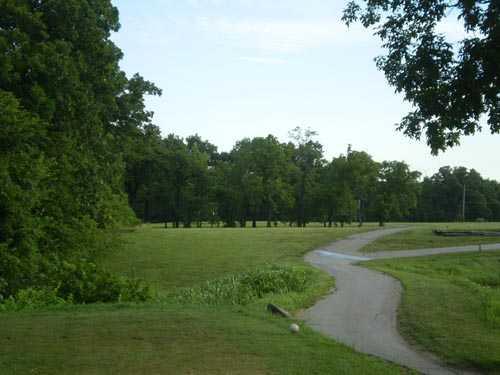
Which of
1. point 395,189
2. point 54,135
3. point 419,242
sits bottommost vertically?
point 419,242

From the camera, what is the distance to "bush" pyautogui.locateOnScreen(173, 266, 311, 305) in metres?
15.0

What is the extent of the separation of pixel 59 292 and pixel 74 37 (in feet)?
40.5

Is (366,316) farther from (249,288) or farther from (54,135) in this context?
(54,135)

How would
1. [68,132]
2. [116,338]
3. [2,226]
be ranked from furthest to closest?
[68,132], [2,226], [116,338]

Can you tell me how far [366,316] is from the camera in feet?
40.6

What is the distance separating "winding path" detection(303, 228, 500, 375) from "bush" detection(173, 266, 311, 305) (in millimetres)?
1293

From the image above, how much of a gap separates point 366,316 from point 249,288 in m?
5.13

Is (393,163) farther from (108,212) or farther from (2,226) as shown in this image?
(2,226)

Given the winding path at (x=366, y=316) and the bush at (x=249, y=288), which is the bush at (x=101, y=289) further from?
the winding path at (x=366, y=316)

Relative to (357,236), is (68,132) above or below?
above

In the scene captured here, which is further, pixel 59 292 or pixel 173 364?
pixel 59 292

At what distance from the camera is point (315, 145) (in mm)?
93688

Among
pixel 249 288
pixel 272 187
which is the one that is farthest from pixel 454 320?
pixel 272 187

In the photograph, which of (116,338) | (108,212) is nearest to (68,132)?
(108,212)
